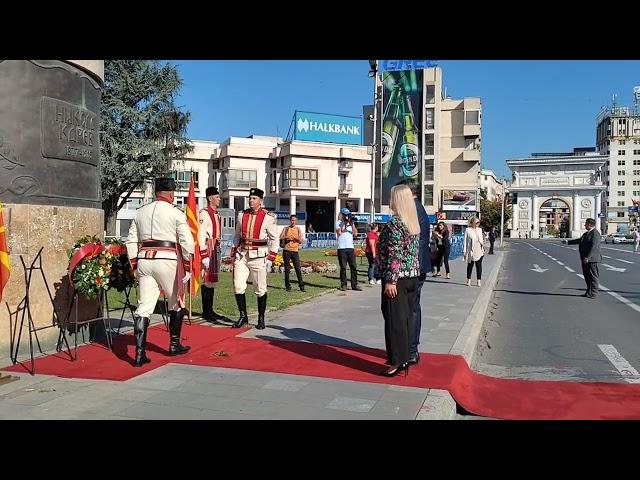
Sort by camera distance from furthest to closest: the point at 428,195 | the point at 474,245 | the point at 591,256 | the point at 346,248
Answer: the point at 428,195
the point at 474,245
the point at 346,248
the point at 591,256

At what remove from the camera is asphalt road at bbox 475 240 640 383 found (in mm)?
6922

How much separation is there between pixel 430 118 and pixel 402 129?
229 inches

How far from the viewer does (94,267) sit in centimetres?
632

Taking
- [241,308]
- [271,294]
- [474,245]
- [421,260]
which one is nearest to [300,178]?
[474,245]

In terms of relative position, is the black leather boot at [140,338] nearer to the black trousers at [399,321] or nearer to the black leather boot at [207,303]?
the black trousers at [399,321]

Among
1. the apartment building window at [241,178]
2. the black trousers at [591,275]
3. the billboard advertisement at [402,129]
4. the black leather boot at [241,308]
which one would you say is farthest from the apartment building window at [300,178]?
the black leather boot at [241,308]

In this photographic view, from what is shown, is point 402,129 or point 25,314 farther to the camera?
point 402,129

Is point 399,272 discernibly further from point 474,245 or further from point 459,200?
point 459,200

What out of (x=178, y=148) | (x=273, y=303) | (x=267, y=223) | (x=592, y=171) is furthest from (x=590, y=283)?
(x=592, y=171)
